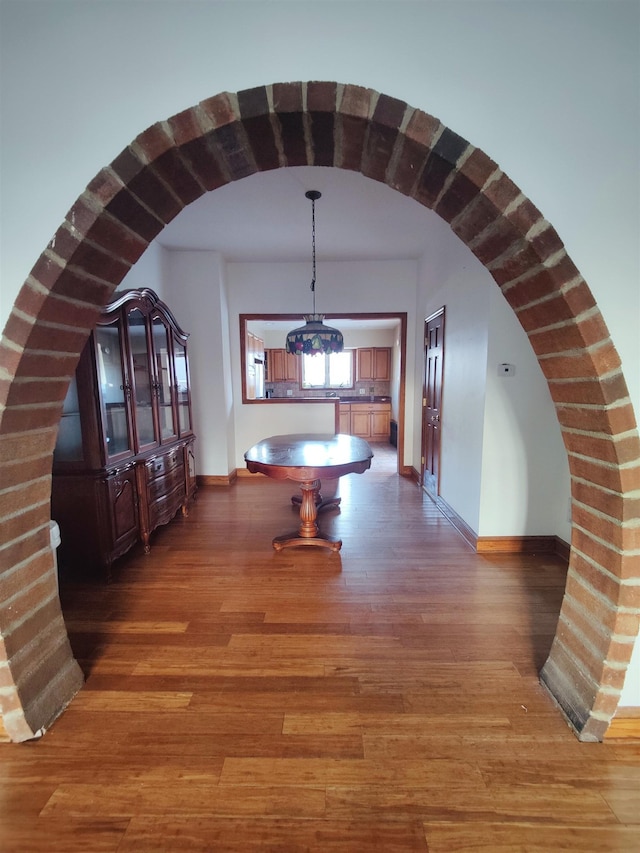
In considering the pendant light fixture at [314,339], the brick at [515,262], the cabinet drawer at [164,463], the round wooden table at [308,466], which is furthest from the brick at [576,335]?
the cabinet drawer at [164,463]

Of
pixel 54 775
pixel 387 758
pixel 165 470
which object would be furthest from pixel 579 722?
pixel 165 470

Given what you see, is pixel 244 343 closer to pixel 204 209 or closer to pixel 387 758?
pixel 204 209

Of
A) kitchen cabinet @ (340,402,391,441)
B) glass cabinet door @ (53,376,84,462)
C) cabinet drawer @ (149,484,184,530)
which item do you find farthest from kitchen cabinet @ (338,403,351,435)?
glass cabinet door @ (53,376,84,462)

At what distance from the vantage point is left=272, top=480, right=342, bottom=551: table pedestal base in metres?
2.84

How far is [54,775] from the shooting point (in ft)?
4.10

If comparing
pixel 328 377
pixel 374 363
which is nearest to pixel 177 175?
pixel 374 363

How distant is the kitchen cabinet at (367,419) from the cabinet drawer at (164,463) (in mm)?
4611

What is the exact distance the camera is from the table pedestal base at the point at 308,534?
2.84 metres

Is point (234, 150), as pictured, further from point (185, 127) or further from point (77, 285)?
point (77, 285)

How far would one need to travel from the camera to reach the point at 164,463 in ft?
10.2

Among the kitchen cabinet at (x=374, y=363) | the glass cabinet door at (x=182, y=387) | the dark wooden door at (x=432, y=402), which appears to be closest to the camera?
the glass cabinet door at (x=182, y=387)

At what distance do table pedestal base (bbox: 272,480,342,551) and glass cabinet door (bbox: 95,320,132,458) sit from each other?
1.33m

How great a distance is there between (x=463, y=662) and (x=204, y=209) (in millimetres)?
3639

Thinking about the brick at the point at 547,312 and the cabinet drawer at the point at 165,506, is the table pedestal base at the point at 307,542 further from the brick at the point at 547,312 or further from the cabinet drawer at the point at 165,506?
the brick at the point at 547,312
